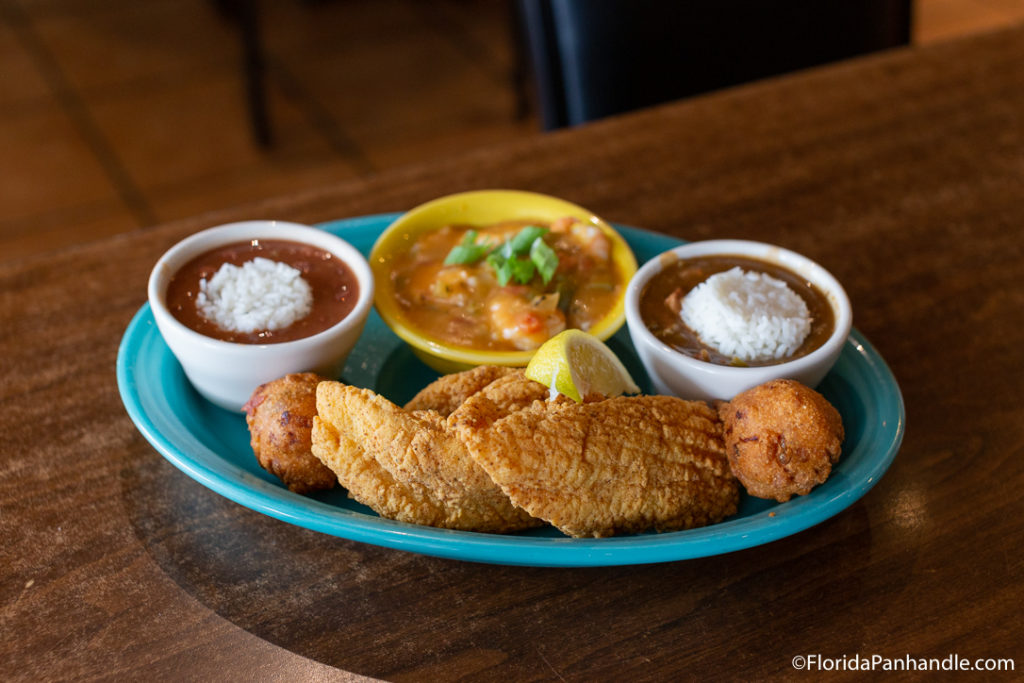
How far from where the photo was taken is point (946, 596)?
1.46 meters

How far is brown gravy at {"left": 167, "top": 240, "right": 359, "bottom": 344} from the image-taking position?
177 centimetres

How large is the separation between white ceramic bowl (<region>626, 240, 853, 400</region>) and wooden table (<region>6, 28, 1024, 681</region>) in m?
0.23

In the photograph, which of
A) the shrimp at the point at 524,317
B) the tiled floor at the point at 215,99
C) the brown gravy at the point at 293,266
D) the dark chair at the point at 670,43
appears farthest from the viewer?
the tiled floor at the point at 215,99

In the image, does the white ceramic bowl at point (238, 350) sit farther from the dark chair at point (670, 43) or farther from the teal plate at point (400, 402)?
the dark chair at point (670, 43)

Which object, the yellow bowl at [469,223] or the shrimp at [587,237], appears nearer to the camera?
the yellow bowl at [469,223]

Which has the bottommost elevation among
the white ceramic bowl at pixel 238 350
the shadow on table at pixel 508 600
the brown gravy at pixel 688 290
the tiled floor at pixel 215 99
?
the tiled floor at pixel 215 99

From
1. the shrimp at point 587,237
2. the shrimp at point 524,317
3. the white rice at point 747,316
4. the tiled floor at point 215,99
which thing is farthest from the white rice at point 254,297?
the tiled floor at point 215,99

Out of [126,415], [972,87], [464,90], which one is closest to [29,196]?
[464,90]

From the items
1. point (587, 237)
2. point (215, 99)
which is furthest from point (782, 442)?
point (215, 99)

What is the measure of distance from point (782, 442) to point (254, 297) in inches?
39.7

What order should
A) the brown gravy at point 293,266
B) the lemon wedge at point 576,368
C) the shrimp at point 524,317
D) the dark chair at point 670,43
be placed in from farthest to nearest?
the dark chair at point 670,43
the shrimp at point 524,317
the brown gravy at point 293,266
the lemon wedge at point 576,368

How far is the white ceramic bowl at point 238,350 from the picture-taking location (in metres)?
1.68

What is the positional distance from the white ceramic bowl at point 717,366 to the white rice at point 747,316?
0.18ft

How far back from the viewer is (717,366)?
166 cm
